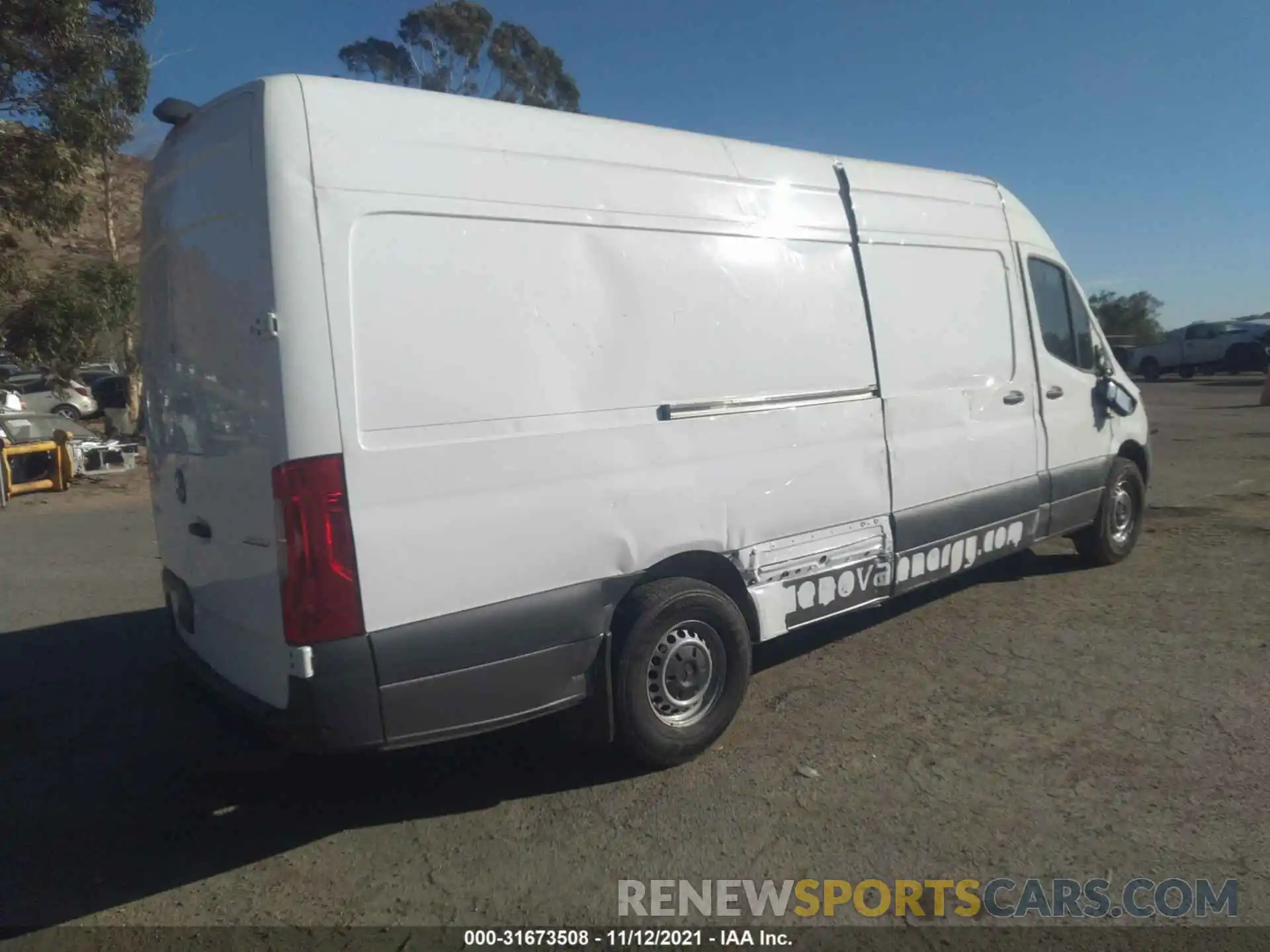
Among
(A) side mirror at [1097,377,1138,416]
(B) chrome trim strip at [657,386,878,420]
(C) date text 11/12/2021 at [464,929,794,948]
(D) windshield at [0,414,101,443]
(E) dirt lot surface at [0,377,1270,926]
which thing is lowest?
(C) date text 11/12/2021 at [464,929,794,948]

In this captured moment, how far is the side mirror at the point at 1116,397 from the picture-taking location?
22.9 feet

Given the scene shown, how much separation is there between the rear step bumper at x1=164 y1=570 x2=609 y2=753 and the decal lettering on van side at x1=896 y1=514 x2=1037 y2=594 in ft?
6.89

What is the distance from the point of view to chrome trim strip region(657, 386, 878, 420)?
406 cm

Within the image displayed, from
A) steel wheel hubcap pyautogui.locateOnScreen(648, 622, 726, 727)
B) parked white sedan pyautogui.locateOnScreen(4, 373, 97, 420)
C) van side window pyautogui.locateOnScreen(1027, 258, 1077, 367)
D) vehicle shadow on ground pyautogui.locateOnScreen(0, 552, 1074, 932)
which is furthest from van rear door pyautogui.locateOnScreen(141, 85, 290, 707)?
parked white sedan pyautogui.locateOnScreen(4, 373, 97, 420)

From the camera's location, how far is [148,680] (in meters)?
5.50

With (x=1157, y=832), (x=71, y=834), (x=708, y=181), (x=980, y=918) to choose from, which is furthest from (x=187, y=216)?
(x=1157, y=832)

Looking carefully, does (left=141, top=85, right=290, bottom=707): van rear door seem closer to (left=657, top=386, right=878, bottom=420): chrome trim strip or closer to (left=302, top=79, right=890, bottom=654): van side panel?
(left=302, top=79, right=890, bottom=654): van side panel

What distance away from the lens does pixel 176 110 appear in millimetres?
3787

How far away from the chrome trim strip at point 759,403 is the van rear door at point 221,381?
155 centimetres

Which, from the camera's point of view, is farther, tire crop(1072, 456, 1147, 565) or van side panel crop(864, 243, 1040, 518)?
tire crop(1072, 456, 1147, 565)

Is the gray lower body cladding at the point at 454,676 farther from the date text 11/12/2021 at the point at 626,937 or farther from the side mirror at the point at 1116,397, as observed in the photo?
the side mirror at the point at 1116,397

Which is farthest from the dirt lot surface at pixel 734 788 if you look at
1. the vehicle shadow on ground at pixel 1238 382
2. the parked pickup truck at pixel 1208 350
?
the parked pickup truck at pixel 1208 350

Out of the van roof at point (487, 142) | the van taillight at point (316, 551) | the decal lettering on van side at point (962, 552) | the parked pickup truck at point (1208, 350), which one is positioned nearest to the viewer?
the van taillight at point (316, 551)

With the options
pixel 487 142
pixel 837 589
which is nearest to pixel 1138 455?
pixel 837 589
